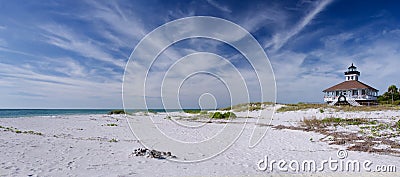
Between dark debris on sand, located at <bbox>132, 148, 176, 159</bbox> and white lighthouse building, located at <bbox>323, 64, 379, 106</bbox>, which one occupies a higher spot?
white lighthouse building, located at <bbox>323, 64, 379, 106</bbox>

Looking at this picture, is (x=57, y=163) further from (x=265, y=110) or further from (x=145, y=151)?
(x=265, y=110)

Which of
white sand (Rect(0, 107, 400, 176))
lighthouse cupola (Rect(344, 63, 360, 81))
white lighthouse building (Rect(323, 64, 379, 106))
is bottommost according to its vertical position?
white sand (Rect(0, 107, 400, 176))

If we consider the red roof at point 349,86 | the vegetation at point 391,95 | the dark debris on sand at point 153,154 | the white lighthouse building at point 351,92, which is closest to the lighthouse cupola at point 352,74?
the white lighthouse building at point 351,92

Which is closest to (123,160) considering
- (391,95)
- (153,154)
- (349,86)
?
(153,154)

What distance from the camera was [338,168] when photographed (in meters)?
6.36

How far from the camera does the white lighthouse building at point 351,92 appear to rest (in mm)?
34875

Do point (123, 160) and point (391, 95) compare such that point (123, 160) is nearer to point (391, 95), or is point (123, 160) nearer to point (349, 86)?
point (349, 86)

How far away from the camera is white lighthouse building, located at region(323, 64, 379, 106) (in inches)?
1373

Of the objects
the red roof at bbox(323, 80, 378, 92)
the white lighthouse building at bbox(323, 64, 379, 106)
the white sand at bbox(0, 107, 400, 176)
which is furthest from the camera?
the red roof at bbox(323, 80, 378, 92)

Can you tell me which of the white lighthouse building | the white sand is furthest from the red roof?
the white sand

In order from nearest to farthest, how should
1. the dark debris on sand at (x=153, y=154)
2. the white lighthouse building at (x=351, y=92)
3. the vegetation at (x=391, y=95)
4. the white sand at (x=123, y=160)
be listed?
1. the white sand at (x=123, y=160)
2. the dark debris on sand at (x=153, y=154)
3. the white lighthouse building at (x=351, y=92)
4. the vegetation at (x=391, y=95)

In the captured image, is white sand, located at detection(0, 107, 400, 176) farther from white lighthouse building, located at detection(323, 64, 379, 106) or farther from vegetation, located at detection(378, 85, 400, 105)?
vegetation, located at detection(378, 85, 400, 105)

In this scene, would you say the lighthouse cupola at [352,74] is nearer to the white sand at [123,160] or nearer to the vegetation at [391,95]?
the vegetation at [391,95]

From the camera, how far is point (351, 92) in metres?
36.6
